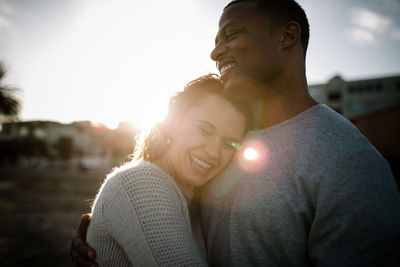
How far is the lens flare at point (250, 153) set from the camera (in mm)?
1865

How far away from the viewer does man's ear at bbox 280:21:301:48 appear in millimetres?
1956

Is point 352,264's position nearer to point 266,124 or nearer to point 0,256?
point 266,124

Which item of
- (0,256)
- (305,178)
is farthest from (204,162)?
(0,256)

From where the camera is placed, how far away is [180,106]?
2.24 metres

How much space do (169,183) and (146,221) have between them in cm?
38

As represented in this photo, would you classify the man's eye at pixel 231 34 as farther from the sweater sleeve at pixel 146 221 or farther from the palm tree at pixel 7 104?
the palm tree at pixel 7 104

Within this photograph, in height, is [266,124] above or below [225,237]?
above

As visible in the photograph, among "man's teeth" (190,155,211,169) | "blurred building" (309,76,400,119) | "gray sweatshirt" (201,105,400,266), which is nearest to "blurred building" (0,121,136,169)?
"man's teeth" (190,155,211,169)

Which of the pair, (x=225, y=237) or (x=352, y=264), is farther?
(x=225, y=237)

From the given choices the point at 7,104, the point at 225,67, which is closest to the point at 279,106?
the point at 225,67

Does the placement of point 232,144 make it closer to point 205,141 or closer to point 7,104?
point 205,141

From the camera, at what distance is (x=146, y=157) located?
2170 millimetres

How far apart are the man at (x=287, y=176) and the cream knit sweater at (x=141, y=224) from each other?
429mm

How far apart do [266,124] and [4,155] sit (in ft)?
108
